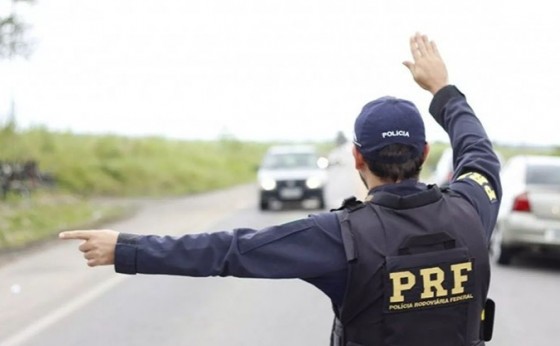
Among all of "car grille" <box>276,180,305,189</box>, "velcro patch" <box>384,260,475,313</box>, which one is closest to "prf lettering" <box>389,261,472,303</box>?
"velcro patch" <box>384,260,475,313</box>

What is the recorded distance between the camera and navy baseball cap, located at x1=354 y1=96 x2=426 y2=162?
8.65ft

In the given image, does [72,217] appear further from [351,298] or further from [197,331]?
[351,298]

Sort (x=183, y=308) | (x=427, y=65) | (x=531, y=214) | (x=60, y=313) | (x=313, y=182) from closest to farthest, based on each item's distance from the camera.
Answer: (x=427, y=65) < (x=60, y=313) < (x=183, y=308) < (x=531, y=214) < (x=313, y=182)

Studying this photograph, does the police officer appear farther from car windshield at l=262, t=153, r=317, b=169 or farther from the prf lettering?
car windshield at l=262, t=153, r=317, b=169

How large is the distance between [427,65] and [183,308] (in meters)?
6.70

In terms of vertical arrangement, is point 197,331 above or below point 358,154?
below

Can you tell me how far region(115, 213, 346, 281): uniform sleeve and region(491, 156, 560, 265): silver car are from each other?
9.82 meters

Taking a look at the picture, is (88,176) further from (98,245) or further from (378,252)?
(378,252)

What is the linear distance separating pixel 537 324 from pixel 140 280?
5.19m

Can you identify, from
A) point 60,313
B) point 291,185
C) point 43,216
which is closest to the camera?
point 60,313

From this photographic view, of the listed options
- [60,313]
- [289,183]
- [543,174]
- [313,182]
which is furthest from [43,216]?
[543,174]

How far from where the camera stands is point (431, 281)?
2.55 m

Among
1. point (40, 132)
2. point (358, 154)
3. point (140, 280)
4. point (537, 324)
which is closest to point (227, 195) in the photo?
point (40, 132)

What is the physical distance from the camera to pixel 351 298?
2578mm
